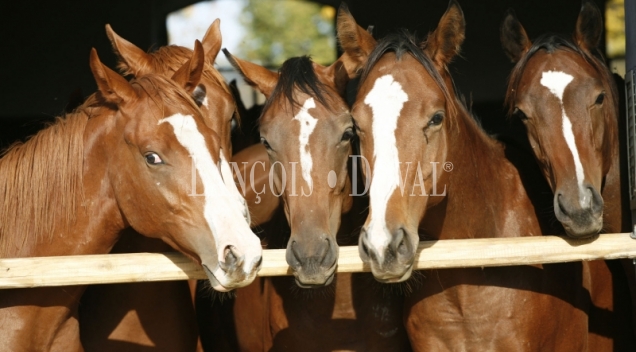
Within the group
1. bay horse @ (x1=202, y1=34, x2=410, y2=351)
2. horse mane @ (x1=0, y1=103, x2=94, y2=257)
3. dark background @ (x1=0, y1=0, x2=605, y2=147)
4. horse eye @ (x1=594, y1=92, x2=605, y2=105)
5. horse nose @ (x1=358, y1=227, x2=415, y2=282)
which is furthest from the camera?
dark background @ (x1=0, y1=0, x2=605, y2=147)

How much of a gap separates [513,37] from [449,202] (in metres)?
1.16

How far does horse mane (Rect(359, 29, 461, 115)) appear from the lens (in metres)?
3.61

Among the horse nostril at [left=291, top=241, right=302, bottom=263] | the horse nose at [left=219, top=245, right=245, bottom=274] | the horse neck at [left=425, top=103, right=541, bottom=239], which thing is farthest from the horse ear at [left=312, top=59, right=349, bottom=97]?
the horse nose at [left=219, top=245, right=245, bottom=274]

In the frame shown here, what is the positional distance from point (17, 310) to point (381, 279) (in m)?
1.62

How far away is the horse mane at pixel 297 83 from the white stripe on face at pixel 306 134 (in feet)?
0.16

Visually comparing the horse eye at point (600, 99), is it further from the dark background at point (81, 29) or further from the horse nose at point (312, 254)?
the dark background at point (81, 29)

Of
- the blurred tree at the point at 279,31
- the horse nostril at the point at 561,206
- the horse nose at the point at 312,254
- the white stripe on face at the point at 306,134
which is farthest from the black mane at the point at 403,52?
the blurred tree at the point at 279,31

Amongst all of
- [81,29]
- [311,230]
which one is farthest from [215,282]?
[81,29]

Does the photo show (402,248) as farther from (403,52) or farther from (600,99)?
(600,99)

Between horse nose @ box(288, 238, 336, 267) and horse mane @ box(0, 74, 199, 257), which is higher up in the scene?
horse mane @ box(0, 74, 199, 257)

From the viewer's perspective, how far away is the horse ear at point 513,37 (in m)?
4.23

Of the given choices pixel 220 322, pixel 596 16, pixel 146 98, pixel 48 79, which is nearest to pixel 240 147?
pixel 220 322

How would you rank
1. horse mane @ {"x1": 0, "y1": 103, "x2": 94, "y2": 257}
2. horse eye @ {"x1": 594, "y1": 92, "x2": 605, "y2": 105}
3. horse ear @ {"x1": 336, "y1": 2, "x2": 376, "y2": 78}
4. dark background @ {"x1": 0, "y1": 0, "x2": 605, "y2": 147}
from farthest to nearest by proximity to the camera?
dark background @ {"x1": 0, "y1": 0, "x2": 605, "y2": 147} < horse ear @ {"x1": 336, "y1": 2, "x2": 376, "y2": 78} < horse eye @ {"x1": 594, "y1": 92, "x2": 605, "y2": 105} < horse mane @ {"x1": 0, "y1": 103, "x2": 94, "y2": 257}

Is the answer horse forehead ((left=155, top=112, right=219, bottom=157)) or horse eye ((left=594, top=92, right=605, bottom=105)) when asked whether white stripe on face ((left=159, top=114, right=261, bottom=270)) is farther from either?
horse eye ((left=594, top=92, right=605, bottom=105))
